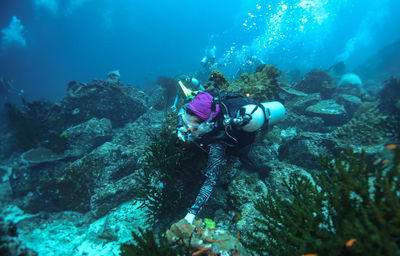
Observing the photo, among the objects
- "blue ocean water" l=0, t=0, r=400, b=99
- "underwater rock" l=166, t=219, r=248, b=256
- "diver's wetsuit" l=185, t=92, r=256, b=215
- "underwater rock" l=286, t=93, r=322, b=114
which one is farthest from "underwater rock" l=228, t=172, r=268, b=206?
"blue ocean water" l=0, t=0, r=400, b=99

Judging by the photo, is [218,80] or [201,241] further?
[218,80]

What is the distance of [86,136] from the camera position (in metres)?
9.06

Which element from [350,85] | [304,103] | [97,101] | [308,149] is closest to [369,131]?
[308,149]

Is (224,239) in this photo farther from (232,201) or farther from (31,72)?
(31,72)

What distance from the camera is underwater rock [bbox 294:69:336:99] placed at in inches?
415

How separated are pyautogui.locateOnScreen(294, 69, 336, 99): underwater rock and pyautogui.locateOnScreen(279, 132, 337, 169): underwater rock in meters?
7.35

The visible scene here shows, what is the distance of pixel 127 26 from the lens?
119500 millimetres

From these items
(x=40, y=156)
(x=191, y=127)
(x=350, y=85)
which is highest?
(x=350, y=85)

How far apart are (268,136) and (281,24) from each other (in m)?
47.3

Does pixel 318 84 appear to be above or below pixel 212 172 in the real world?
above

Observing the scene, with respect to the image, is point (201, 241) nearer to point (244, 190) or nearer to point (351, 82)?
point (244, 190)

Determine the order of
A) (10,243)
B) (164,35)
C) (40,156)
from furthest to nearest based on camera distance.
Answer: (164,35) < (40,156) < (10,243)

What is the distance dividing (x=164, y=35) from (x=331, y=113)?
140 meters

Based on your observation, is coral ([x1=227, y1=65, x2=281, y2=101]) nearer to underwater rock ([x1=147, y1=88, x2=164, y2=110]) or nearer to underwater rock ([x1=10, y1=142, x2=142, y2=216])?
underwater rock ([x1=10, y1=142, x2=142, y2=216])
